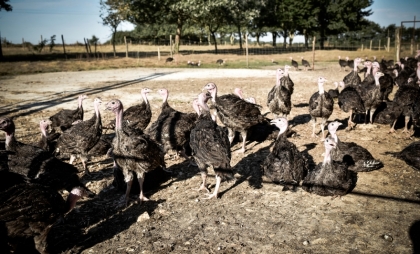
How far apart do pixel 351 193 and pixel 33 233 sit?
216 inches

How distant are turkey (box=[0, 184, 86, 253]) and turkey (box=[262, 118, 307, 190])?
398 centimetres

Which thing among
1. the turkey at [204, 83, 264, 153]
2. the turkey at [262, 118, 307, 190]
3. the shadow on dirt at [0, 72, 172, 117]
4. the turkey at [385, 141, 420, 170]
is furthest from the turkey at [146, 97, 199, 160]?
the shadow on dirt at [0, 72, 172, 117]

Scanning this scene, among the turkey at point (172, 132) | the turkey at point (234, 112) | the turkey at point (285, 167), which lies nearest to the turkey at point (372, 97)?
the turkey at point (234, 112)

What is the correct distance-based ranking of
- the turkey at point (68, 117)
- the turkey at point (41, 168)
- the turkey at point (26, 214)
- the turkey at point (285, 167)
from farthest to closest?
the turkey at point (68, 117)
the turkey at point (285, 167)
the turkey at point (41, 168)
the turkey at point (26, 214)

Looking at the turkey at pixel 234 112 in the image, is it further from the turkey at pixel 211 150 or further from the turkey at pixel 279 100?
the turkey at pixel 211 150

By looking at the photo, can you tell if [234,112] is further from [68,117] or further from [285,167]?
[68,117]

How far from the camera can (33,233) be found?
12.9 ft

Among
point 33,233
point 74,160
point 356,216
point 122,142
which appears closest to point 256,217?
point 356,216

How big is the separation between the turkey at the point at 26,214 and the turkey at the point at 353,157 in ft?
18.4

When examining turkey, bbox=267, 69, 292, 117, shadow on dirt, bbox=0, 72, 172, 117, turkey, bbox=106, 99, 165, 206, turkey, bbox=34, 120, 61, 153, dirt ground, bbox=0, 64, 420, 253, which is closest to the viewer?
dirt ground, bbox=0, 64, 420, 253

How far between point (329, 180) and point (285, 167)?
0.89 meters

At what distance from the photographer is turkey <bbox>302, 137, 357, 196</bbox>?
551 cm

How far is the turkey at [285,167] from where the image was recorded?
5.96 m

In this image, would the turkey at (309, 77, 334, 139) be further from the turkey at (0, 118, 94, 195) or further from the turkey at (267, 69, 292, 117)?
the turkey at (0, 118, 94, 195)
